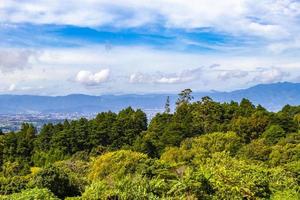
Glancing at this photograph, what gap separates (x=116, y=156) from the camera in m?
49.7

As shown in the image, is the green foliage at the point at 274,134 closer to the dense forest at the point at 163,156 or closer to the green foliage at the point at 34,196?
the dense forest at the point at 163,156

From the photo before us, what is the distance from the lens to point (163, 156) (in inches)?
2520

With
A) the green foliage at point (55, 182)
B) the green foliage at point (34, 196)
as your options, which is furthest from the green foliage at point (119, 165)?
the green foliage at point (34, 196)

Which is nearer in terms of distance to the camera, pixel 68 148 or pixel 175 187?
pixel 175 187

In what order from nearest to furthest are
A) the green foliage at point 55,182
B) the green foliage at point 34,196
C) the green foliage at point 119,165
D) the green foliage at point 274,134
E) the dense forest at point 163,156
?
the green foliage at point 34,196 → the dense forest at point 163,156 → the green foliage at point 55,182 → the green foliage at point 119,165 → the green foliage at point 274,134

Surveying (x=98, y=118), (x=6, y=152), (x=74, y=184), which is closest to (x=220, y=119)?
(x=98, y=118)

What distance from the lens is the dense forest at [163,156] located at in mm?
33031

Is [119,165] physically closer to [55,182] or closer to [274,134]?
[55,182]

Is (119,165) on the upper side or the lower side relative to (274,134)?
lower

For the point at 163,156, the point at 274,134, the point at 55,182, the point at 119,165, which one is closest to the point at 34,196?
the point at 55,182

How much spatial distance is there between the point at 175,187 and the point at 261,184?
8.04 m

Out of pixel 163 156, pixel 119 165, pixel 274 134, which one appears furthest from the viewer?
pixel 274 134

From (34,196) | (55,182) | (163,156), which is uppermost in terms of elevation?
(34,196)

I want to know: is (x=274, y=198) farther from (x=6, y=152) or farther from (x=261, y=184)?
(x=6, y=152)
